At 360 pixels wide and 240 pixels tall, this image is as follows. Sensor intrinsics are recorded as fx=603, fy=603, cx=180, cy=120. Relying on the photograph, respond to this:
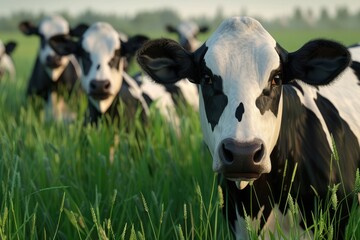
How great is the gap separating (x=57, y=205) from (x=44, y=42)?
208 inches

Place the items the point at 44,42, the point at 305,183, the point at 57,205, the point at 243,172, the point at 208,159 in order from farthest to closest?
1. the point at 44,42
2. the point at 208,159
3. the point at 57,205
4. the point at 305,183
5. the point at 243,172

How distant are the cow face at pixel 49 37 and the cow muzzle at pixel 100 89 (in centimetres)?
182

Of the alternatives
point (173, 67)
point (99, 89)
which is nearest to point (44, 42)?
point (99, 89)

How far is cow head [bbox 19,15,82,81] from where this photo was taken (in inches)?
304

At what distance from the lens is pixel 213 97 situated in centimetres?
266

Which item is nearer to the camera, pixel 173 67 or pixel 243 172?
pixel 243 172

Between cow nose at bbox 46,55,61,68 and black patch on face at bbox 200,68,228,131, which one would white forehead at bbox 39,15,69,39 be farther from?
black patch on face at bbox 200,68,228,131

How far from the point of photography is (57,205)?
11.6 feet

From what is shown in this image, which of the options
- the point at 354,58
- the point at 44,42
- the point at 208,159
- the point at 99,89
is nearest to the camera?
the point at 354,58

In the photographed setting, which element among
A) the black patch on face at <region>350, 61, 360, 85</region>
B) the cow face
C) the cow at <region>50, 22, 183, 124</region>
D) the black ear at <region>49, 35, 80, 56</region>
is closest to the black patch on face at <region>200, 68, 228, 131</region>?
the black patch on face at <region>350, 61, 360, 85</region>

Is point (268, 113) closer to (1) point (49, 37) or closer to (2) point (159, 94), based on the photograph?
(2) point (159, 94)

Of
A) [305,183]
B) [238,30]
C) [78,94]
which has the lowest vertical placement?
[78,94]

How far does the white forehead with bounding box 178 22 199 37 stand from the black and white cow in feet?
42.3

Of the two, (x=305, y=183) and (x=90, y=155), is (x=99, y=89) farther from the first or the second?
(x=305, y=183)
